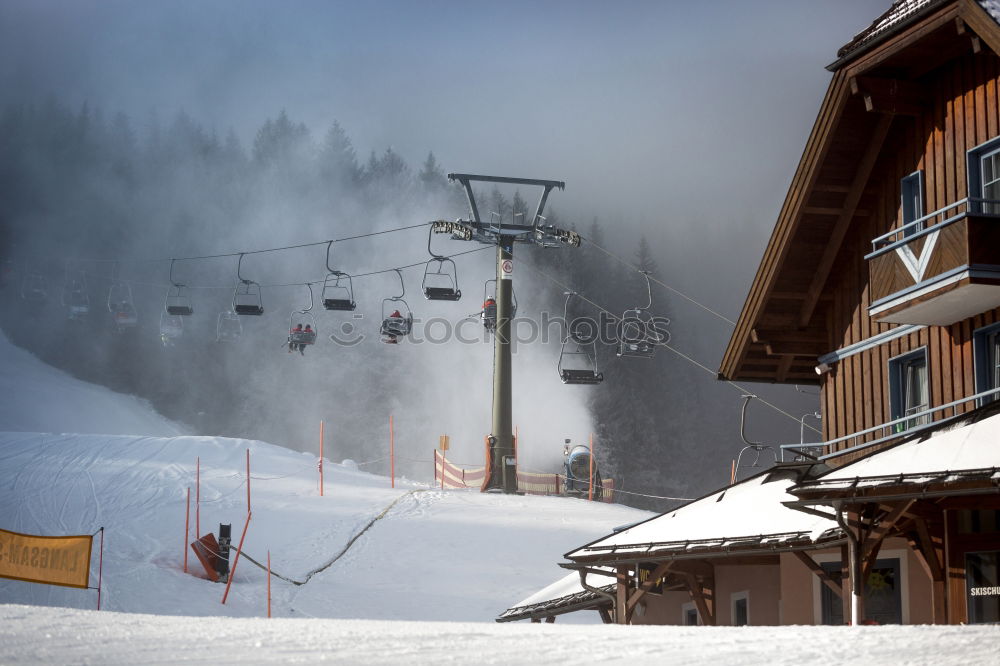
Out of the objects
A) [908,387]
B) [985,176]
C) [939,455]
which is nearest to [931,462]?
[939,455]

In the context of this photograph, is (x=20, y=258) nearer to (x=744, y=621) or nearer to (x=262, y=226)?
(x=262, y=226)

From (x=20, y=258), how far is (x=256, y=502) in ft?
269

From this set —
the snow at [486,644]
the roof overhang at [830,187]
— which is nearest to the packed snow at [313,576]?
the snow at [486,644]

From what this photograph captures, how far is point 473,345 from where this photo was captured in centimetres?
11100

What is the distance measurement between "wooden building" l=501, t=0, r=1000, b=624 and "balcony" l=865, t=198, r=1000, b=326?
0.03m

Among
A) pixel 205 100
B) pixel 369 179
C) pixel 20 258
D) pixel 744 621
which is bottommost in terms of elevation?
pixel 744 621

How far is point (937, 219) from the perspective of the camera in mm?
16844

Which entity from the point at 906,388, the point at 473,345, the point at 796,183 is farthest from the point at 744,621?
the point at 473,345

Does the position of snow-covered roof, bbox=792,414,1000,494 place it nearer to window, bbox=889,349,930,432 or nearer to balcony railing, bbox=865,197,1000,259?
balcony railing, bbox=865,197,1000,259

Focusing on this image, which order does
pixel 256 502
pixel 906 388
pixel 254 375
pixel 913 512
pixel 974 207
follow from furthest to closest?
pixel 254 375 → pixel 256 502 → pixel 906 388 → pixel 974 207 → pixel 913 512

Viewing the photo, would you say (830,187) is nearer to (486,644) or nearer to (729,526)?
(729,526)

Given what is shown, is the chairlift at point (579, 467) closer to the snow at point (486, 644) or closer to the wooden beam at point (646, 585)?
the wooden beam at point (646, 585)

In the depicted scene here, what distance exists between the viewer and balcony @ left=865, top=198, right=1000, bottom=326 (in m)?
14.9

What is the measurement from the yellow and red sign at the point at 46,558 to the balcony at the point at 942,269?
14.9 meters
